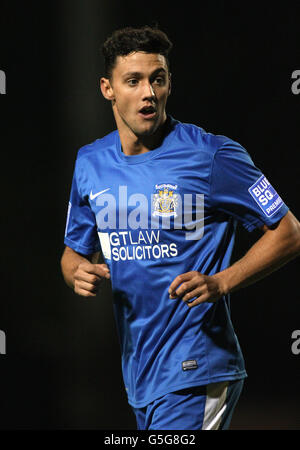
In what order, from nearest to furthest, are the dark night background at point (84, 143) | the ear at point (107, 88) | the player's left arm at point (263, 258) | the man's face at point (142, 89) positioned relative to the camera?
the player's left arm at point (263, 258)
the man's face at point (142, 89)
the ear at point (107, 88)
the dark night background at point (84, 143)

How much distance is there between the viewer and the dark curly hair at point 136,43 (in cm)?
216

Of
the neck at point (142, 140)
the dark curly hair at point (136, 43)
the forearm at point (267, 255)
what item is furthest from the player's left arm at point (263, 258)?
the dark curly hair at point (136, 43)

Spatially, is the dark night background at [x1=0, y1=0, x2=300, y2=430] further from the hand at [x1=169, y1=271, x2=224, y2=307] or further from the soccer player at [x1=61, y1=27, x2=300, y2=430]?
the hand at [x1=169, y1=271, x2=224, y2=307]

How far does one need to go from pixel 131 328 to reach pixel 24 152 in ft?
5.59

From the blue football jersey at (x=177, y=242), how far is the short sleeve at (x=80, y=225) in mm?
184

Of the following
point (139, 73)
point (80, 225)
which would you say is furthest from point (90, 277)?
point (139, 73)

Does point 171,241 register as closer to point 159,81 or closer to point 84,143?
point 159,81

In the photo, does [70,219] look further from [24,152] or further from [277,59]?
[277,59]

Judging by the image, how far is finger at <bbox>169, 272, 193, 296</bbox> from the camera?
1.89 m

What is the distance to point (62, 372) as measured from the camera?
3590 mm

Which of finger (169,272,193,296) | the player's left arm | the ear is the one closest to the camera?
finger (169,272,193,296)

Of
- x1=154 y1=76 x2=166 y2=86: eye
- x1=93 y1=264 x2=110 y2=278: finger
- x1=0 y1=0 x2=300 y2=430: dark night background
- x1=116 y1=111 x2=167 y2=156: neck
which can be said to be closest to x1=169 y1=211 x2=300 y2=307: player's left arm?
x1=93 y1=264 x2=110 y2=278: finger

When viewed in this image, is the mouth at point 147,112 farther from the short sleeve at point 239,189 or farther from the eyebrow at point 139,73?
the short sleeve at point 239,189

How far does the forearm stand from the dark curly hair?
2.09ft
